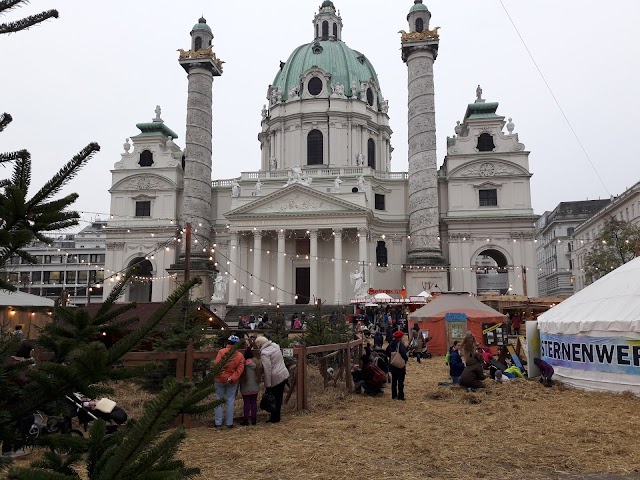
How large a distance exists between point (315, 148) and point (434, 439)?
49.7m

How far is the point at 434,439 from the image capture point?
8430 millimetres

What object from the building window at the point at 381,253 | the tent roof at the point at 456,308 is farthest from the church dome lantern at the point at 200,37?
the tent roof at the point at 456,308

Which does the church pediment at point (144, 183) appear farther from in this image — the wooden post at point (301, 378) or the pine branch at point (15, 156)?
the pine branch at point (15, 156)

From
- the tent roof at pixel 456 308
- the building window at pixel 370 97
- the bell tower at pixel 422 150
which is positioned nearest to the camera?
the tent roof at pixel 456 308

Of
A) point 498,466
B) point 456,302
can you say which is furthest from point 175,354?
point 456,302

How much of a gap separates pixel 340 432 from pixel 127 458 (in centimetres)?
729

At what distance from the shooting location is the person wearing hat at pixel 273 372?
993 centimetres

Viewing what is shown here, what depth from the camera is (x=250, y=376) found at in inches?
388

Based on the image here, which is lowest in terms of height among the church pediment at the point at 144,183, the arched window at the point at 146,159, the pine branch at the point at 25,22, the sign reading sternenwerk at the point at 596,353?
the sign reading sternenwerk at the point at 596,353

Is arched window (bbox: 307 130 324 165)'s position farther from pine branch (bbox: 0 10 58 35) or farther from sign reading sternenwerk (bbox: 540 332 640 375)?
pine branch (bbox: 0 10 58 35)

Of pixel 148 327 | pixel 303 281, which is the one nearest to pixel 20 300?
pixel 148 327

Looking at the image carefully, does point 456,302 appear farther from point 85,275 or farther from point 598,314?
point 85,275

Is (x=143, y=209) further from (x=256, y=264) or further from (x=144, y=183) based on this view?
(x=256, y=264)

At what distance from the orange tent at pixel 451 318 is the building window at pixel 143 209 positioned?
34.9 m
